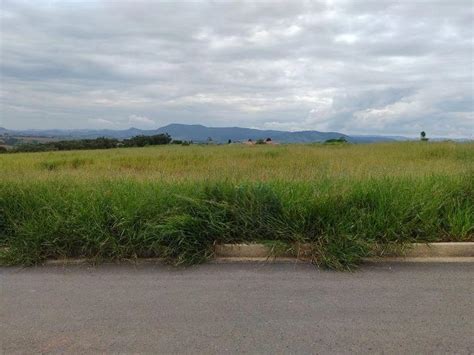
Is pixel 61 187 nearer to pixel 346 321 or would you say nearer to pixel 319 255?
pixel 319 255

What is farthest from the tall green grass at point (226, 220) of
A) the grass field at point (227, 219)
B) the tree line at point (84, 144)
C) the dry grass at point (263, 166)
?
the tree line at point (84, 144)

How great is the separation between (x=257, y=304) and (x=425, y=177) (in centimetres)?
437

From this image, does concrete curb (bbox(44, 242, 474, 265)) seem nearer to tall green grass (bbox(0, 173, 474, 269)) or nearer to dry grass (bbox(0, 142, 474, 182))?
tall green grass (bbox(0, 173, 474, 269))

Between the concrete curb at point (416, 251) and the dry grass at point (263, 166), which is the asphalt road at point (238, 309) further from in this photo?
the dry grass at point (263, 166)

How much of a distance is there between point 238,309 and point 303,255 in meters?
1.42

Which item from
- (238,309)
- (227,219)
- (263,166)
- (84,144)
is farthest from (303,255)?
(84,144)

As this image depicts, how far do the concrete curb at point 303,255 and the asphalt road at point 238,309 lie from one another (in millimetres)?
172

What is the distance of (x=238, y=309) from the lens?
3330mm

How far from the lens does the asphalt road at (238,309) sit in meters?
2.83

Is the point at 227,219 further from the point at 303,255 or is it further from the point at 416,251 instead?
the point at 416,251

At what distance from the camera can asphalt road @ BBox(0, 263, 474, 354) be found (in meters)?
2.83

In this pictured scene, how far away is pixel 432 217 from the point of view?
482 centimetres

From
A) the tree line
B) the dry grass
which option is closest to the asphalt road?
the dry grass

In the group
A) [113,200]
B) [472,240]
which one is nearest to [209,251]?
[113,200]
